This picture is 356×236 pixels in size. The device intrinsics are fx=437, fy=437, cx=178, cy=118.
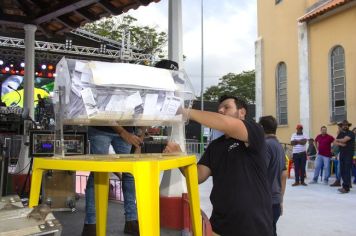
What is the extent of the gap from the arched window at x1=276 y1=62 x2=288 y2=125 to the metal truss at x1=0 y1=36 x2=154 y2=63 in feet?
20.1

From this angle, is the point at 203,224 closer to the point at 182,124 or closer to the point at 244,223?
the point at 244,223

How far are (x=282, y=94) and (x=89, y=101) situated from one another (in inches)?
730

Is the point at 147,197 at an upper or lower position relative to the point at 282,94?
lower

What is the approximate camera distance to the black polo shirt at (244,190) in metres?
2.52

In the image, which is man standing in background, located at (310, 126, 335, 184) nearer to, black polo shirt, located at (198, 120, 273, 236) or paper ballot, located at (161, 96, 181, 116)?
black polo shirt, located at (198, 120, 273, 236)

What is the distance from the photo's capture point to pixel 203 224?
2.78 m

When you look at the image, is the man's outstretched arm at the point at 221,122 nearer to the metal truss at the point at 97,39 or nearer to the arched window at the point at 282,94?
the metal truss at the point at 97,39

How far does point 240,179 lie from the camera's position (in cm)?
256

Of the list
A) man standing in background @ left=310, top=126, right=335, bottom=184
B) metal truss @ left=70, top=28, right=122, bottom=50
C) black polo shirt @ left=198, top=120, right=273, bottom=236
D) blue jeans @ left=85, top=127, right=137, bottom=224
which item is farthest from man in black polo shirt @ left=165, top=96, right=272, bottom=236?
metal truss @ left=70, top=28, right=122, bottom=50

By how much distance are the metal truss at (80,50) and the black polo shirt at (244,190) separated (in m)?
13.8

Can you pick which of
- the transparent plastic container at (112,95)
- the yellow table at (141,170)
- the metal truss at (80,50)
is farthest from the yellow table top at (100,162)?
the metal truss at (80,50)

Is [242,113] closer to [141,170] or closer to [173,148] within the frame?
[173,148]

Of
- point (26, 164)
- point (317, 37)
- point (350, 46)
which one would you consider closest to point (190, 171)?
A: point (26, 164)

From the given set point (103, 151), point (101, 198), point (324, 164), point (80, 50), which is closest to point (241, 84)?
point (80, 50)
